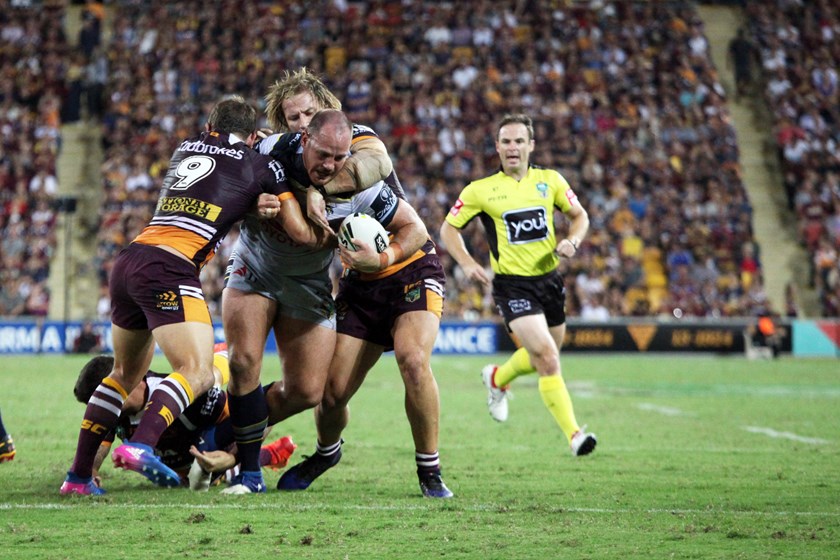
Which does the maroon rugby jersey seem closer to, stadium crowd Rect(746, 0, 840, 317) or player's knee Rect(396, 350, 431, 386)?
player's knee Rect(396, 350, 431, 386)

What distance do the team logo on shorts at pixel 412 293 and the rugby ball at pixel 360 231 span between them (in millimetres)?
509

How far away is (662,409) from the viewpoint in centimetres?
1395

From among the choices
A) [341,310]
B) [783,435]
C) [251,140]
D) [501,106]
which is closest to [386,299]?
[341,310]

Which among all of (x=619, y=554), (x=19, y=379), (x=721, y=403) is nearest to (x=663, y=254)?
(x=721, y=403)

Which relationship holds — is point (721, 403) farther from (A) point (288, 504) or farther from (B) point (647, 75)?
(B) point (647, 75)

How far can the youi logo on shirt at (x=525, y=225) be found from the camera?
10.4m

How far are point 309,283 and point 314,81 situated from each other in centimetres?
139

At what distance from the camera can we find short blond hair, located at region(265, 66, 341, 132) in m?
7.50

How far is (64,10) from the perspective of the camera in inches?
1276

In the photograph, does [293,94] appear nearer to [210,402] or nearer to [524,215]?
[210,402]

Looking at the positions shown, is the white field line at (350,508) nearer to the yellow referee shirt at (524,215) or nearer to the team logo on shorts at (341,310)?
the team logo on shorts at (341,310)

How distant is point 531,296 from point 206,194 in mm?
4179

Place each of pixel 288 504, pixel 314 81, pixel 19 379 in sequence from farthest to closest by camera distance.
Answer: pixel 19 379, pixel 314 81, pixel 288 504

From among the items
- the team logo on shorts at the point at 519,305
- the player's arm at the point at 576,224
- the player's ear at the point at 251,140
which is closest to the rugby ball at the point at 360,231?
the player's ear at the point at 251,140
